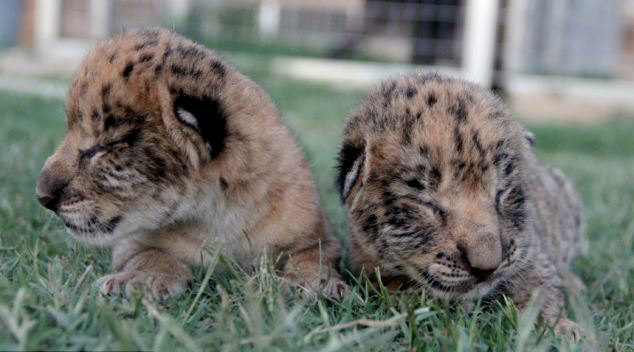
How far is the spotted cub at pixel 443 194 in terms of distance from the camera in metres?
3.32

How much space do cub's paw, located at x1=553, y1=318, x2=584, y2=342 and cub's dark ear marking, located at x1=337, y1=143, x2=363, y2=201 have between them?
40.7 inches

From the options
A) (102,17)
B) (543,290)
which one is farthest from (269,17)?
(543,290)

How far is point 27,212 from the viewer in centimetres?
465

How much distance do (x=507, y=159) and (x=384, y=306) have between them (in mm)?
882

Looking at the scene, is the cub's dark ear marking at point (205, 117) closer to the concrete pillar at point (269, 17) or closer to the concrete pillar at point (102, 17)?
the concrete pillar at point (269, 17)

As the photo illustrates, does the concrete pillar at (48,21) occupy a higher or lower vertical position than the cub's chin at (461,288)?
higher

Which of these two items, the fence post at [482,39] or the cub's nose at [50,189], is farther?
the fence post at [482,39]

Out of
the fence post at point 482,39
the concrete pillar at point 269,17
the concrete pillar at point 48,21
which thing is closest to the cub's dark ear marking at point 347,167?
the fence post at point 482,39

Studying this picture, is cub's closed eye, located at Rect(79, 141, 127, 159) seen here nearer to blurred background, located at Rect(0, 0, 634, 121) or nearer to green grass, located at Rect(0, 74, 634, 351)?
green grass, located at Rect(0, 74, 634, 351)

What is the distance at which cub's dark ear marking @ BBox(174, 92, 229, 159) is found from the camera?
11.6ft

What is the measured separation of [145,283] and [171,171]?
1.78 ft

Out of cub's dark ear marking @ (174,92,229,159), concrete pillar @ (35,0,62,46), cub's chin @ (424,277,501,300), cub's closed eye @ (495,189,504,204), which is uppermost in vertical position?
concrete pillar @ (35,0,62,46)

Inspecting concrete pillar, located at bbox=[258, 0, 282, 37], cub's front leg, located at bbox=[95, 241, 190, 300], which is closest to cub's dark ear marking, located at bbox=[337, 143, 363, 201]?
cub's front leg, located at bbox=[95, 241, 190, 300]

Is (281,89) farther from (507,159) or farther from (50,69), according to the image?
(507,159)
